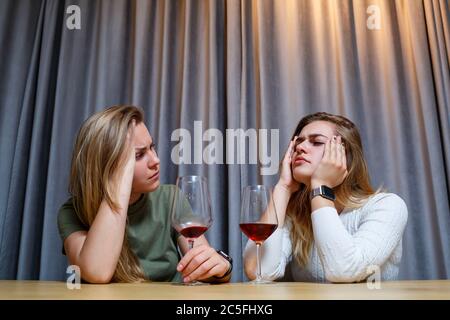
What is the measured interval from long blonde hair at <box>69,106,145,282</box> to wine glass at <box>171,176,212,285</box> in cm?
31

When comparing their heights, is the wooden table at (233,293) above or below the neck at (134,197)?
below

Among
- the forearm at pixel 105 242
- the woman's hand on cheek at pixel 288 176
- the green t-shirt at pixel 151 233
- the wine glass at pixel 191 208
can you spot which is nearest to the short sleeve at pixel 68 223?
the green t-shirt at pixel 151 233

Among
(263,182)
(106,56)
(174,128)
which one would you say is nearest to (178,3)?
(106,56)

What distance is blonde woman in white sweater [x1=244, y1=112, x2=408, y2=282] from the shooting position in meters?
0.93

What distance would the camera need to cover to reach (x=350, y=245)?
93 centimetres

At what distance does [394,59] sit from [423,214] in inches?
28.0

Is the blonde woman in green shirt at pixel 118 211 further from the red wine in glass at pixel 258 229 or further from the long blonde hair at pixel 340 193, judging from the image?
the long blonde hair at pixel 340 193

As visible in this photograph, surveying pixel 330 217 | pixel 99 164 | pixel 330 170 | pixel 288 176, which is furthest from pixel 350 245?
pixel 99 164

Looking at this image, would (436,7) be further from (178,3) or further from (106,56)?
(106,56)

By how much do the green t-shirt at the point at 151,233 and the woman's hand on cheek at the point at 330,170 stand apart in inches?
18.1

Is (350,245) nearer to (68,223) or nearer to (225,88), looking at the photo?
(68,223)

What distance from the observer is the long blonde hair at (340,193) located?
1.19 m

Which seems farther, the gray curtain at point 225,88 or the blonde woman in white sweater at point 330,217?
the gray curtain at point 225,88

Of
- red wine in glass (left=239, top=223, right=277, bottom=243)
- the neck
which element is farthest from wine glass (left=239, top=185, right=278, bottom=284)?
the neck
